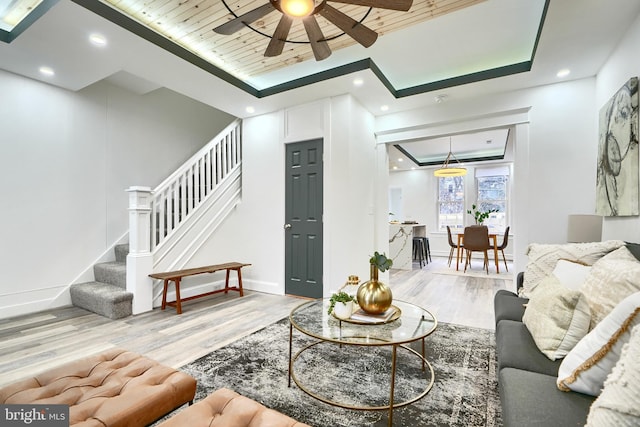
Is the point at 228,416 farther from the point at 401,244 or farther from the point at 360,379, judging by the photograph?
the point at 401,244

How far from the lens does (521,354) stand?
1511 millimetres

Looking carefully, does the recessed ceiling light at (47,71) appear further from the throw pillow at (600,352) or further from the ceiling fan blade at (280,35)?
the throw pillow at (600,352)

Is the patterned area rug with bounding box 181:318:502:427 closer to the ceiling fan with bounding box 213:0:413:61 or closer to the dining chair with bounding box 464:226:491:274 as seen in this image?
the ceiling fan with bounding box 213:0:413:61

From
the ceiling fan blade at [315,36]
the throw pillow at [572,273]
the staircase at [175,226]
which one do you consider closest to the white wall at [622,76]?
the throw pillow at [572,273]

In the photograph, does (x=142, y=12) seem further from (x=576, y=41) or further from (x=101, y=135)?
(x=576, y=41)

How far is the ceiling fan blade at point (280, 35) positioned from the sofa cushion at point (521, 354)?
246 centimetres

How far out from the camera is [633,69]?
8.08ft

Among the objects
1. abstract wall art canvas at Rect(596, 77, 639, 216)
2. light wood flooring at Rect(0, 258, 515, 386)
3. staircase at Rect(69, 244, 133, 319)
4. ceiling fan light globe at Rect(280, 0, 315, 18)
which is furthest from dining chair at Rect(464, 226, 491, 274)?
staircase at Rect(69, 244, 133, 319)

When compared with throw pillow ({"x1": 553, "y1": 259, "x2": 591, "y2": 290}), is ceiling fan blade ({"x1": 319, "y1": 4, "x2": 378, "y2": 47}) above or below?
above

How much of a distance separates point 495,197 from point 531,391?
8.73m

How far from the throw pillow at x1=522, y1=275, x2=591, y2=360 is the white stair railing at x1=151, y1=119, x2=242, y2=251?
3928 millimetres

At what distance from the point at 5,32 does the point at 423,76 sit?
14.9 feet

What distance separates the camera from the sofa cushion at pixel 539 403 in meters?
1.01

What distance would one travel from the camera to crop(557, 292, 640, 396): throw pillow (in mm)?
1042
